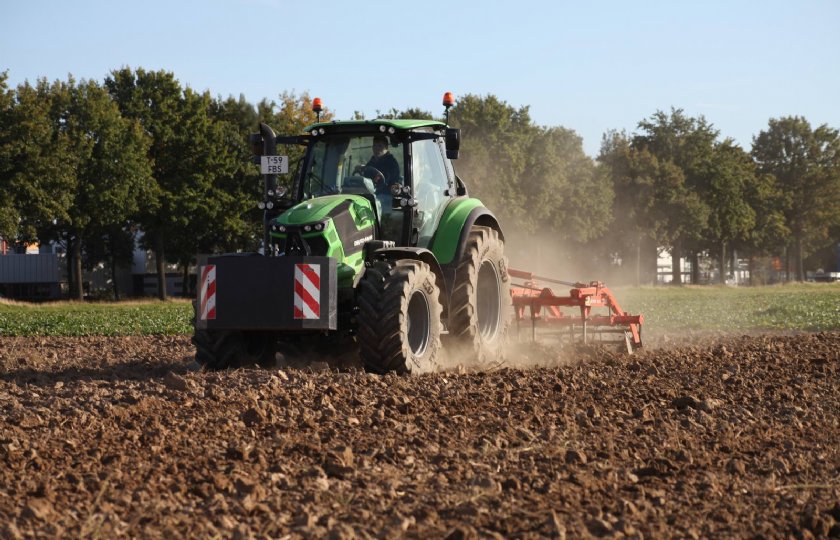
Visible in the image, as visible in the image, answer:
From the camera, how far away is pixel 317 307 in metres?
10.3

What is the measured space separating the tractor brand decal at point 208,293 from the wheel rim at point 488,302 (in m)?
3.86

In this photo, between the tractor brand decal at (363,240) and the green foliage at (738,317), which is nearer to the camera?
the tractor brand decal at (363,240)

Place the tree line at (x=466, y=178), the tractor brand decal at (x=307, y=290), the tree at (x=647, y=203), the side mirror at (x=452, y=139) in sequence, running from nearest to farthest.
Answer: the tractor brand decal at (x=307, y=290) < the side mirror at (x=452, y=139) < the tree line at (x=466, y=178) < the tree at (x=647, y=203)

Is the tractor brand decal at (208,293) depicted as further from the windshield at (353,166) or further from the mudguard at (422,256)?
the windshield at (353,166)

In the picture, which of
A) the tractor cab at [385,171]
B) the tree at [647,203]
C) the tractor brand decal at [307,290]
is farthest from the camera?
the tree at [647,203]

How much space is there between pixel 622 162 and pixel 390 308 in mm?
61270

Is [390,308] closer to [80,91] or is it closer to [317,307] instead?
[317,307]

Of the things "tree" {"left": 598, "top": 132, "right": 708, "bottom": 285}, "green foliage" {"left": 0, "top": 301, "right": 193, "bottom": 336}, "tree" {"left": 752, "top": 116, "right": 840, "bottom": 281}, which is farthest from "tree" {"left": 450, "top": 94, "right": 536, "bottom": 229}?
"tree" {"left": 752, "top": 116, "right": 840, "bottom": 281}

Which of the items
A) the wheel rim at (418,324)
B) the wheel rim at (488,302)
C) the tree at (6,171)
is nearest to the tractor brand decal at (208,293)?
the wheel rim at (418,324)

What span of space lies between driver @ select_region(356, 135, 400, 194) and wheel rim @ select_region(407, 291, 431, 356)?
4.34 ft

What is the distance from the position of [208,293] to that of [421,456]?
14.4ft

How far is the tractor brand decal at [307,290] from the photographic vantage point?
10.3 meters

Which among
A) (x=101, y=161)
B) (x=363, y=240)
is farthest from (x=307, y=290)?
(x=101, y=161)

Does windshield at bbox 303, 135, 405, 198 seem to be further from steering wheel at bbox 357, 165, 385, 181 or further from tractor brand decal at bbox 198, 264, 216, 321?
tractor brand decal at bbox 198, 264, 216, 321
